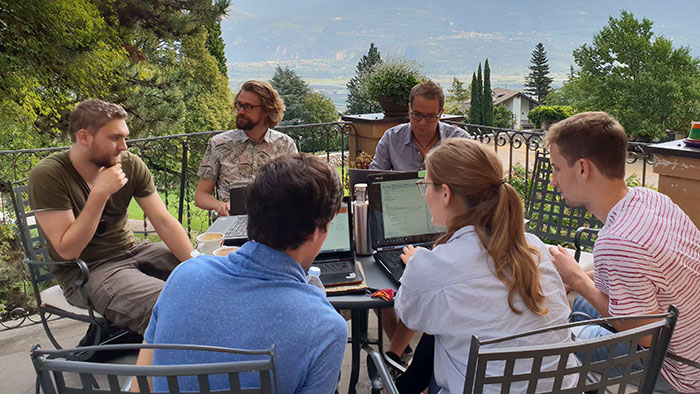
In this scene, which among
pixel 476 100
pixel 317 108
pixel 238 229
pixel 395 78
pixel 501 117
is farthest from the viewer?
pixel 501 117

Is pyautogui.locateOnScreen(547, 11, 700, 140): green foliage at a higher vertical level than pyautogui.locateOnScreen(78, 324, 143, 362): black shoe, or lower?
higher

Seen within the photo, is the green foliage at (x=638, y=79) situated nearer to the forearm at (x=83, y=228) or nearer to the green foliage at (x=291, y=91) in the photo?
the green foliage at (x=291, y=91)

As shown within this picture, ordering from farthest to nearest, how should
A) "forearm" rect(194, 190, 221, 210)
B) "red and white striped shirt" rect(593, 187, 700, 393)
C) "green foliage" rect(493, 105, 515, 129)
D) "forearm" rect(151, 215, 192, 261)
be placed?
"green foliage" rect(493, 105, 515, 129), "forearm" rect(194, 190, 221, 210), "forearm" rect(151, 215, 192, 261), "red and white striped shirt" rect(593, 187, 700, 393)

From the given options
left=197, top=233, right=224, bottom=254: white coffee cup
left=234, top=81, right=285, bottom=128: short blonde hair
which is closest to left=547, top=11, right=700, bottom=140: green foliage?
left=234, top=81, right=285, bottom=128: short blonde hair

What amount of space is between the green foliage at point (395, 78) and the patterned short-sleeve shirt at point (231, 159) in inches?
91.9

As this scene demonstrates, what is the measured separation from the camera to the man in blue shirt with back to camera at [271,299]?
40.1 inches

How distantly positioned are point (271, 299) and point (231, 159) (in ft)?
7.91

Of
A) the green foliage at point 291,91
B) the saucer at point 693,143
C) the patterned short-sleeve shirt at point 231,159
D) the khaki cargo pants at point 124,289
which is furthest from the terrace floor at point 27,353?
the green foliage at point 291,91

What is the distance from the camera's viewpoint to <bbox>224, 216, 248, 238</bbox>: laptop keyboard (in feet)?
7.39

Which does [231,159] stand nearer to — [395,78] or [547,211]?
[547,211]

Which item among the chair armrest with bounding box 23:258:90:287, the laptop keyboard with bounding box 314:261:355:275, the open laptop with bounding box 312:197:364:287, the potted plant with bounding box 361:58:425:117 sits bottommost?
the chair armrest with bounding box 23:258:90:287

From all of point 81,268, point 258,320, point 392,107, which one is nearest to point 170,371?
point 258,320

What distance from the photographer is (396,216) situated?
213 cm

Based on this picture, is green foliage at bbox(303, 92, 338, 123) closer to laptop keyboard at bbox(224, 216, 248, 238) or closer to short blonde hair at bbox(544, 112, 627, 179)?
laptop keyboard at bbox(224, 216, 248, 238)
